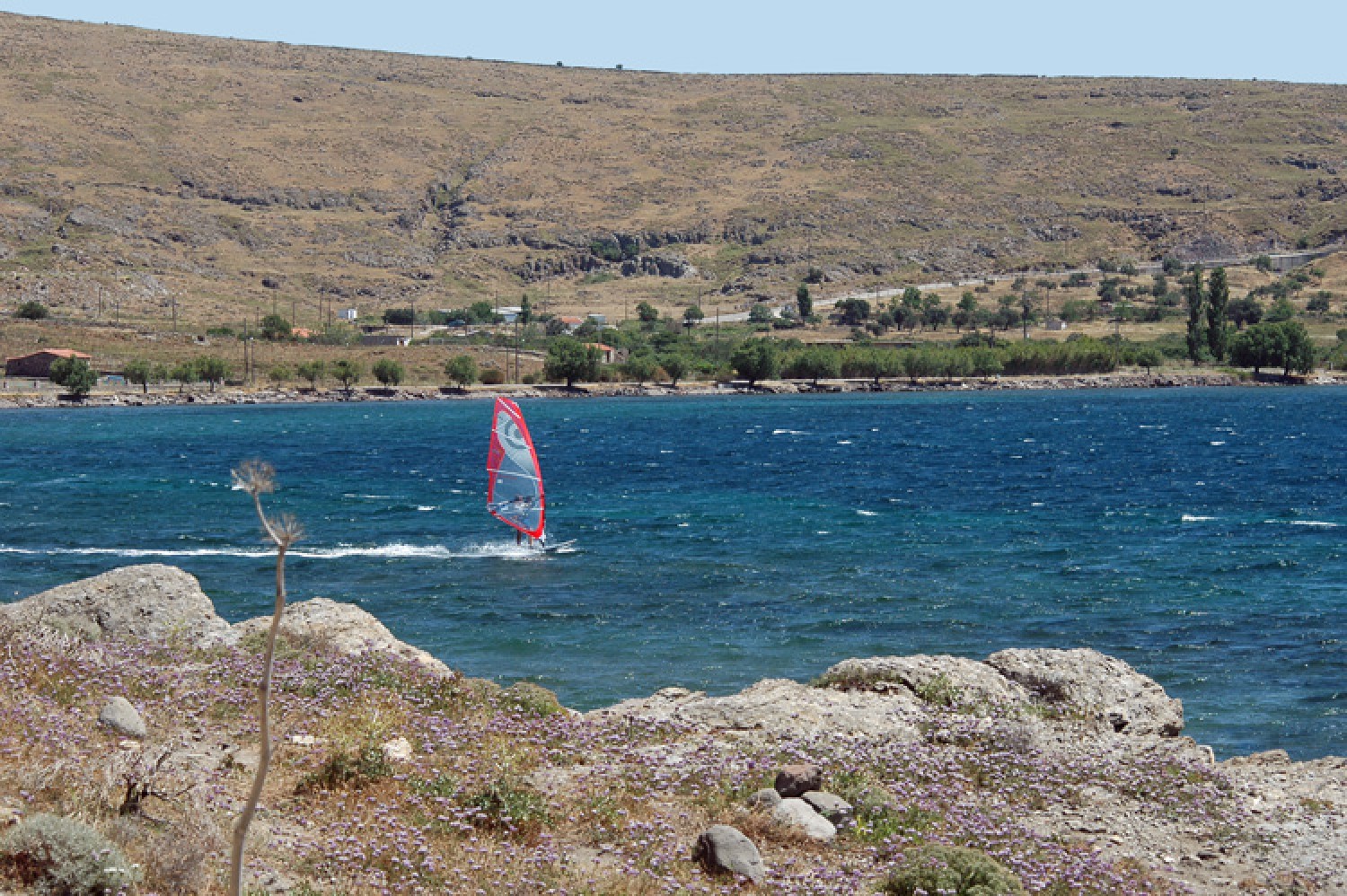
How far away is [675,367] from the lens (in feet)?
591

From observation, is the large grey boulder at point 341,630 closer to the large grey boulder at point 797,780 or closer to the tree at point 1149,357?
the large grey boulder at point 797,780

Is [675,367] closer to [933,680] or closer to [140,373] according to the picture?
[140,373]

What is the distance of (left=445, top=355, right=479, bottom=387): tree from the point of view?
547ft

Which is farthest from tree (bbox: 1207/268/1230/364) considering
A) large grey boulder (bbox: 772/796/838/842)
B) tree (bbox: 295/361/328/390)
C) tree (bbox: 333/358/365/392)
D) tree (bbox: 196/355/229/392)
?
large grey boulder (bbox: 772/796/838/842)

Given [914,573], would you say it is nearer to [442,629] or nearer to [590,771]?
[442,629]

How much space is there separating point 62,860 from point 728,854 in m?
4.62

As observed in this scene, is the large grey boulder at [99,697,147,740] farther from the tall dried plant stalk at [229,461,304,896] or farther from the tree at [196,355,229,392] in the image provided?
the tree at [196,355,229,392]

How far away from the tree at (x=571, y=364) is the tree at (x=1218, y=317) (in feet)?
269

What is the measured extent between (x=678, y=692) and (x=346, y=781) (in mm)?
6010

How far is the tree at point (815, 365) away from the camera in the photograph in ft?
591

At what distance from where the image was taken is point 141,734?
39.9ft

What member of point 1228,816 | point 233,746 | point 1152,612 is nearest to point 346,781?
point 233,746

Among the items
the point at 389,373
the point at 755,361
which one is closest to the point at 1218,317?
the point at 755,361

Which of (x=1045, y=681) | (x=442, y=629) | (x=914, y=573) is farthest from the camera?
(x=914, y=573)
